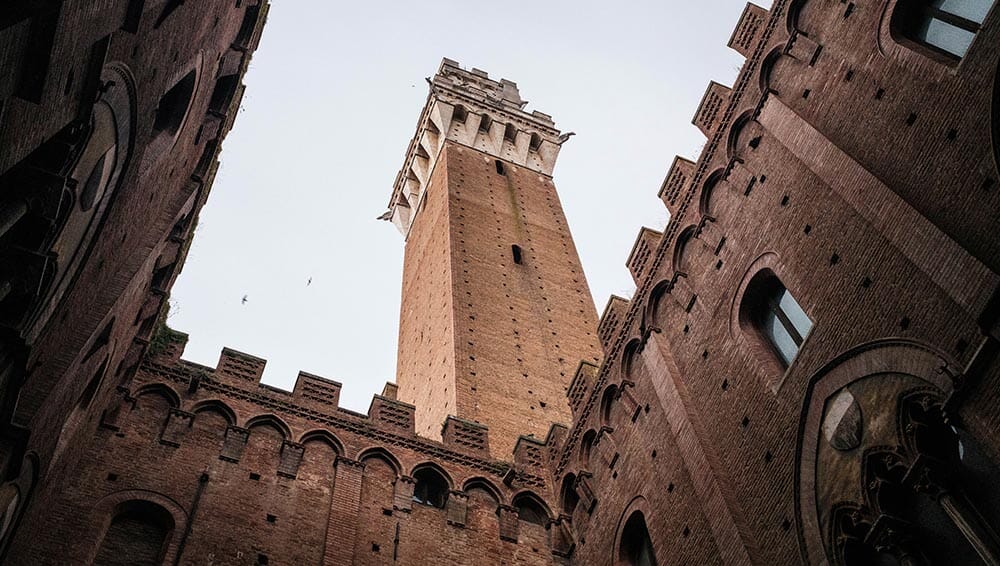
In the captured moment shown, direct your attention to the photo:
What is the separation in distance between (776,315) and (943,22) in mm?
3499

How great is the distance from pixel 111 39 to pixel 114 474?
7245 mm

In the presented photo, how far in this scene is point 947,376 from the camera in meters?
7.14

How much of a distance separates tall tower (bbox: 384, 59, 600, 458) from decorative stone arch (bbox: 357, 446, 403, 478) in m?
5.13

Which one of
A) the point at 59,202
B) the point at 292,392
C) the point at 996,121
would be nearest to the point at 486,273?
the point at 292,392

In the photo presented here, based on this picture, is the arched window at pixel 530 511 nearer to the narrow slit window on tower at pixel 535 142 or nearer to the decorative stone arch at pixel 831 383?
the decorative stone arch at pixel 831 383

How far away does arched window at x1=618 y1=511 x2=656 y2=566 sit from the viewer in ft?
39.7

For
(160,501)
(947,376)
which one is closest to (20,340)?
(160,501)

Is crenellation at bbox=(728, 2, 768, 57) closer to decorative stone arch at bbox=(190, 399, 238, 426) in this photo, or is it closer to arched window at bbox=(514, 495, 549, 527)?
arched window at bbox=(514, 495, 549, 527)

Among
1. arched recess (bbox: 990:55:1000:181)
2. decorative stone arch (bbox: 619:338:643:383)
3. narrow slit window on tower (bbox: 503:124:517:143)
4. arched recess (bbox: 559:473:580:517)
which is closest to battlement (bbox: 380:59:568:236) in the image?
narrow slit window on tower (bbox: 503:124:517:143)

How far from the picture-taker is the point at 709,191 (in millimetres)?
12547

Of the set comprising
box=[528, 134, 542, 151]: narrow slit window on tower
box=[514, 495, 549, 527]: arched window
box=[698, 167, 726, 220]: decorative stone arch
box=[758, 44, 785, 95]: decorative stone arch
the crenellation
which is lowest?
box=[514, 495, 549, 527]: arched window

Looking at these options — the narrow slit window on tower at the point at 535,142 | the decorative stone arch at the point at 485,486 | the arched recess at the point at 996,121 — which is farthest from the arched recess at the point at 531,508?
the narrow slit window on tower at the point at 535,142

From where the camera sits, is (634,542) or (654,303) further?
(654,303)

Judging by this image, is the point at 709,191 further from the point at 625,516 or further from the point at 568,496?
the point at 568,496
